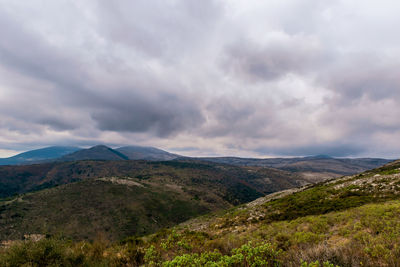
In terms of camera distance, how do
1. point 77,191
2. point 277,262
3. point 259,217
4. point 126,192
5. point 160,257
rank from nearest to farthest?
point 277,262
point 160,257
point 259,217
point 77,191
point 126,192

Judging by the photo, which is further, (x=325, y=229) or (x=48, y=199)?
(x=48, y=199)

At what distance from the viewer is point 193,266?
240 inches

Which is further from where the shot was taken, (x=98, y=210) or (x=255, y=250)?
(x=98, y=210)

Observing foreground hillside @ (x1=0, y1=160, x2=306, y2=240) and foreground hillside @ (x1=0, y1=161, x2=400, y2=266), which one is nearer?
foreground hillside @ (x1=0, y1=161, x2=400, y2=266)

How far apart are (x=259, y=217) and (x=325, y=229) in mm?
13491

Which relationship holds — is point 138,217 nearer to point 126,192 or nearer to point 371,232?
point 126,192

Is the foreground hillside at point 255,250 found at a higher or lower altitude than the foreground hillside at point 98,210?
higher

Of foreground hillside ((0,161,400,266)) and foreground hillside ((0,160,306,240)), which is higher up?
foreground hillside ((0,161,400,266))

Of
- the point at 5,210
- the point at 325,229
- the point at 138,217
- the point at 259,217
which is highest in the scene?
the point at 325,229

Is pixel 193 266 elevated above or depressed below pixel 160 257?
above

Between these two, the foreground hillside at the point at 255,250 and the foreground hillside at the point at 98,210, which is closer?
the foreground hillside at the point at 255,250

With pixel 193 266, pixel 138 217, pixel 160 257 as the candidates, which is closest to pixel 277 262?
pixel 193 266

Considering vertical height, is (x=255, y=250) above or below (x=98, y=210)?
above

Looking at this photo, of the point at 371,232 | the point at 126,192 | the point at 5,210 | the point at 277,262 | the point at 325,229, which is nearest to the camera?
the point at 277,262
